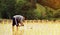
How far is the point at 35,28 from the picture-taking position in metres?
1.89

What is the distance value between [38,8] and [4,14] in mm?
503

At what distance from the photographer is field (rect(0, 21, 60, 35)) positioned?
1882mm

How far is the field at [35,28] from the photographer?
6.17 feet

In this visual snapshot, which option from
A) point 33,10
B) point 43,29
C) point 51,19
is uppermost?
point 33,10

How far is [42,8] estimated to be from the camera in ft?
6.23

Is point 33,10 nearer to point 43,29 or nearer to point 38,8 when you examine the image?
point 38,8

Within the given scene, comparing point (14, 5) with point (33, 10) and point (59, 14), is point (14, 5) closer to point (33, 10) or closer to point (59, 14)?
point (33, 10)

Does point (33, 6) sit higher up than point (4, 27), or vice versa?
point (33, 6)

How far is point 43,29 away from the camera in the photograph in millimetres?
1891

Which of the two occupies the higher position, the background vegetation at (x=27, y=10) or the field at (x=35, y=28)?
the background vegetation at (x=27, y=10)

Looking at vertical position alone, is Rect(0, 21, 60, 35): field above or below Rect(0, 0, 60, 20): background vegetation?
below

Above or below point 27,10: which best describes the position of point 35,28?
below

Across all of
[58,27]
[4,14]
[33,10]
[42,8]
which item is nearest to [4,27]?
[4,14]

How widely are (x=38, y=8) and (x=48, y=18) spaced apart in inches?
8.2
